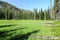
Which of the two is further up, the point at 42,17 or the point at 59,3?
the point at 59,3

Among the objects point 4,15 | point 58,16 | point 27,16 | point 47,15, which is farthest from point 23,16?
point 58,16

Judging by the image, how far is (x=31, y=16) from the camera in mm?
152875

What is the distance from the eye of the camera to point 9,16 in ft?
447

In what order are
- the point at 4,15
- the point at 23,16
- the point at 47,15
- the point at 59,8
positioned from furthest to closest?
the point at 23,16, the point at 4,15, the point at 47,15, the point at 59,8

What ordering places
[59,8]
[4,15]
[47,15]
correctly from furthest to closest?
[4,15] < [47,15] < [59,8]

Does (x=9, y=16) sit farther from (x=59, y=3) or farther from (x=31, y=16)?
(x=59, y=3)

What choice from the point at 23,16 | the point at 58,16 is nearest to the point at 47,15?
the point at 23,16

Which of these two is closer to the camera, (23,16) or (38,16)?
(38,16)

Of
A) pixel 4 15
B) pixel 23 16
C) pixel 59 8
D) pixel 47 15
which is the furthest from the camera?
pixel 23 16

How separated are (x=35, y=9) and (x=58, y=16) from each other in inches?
2970

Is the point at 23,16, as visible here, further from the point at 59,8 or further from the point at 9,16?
the point at 59,8

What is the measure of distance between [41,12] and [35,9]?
9240 millimetres

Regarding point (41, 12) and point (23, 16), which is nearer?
point (41, 12)

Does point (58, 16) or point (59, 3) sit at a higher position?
point (59, 3)
